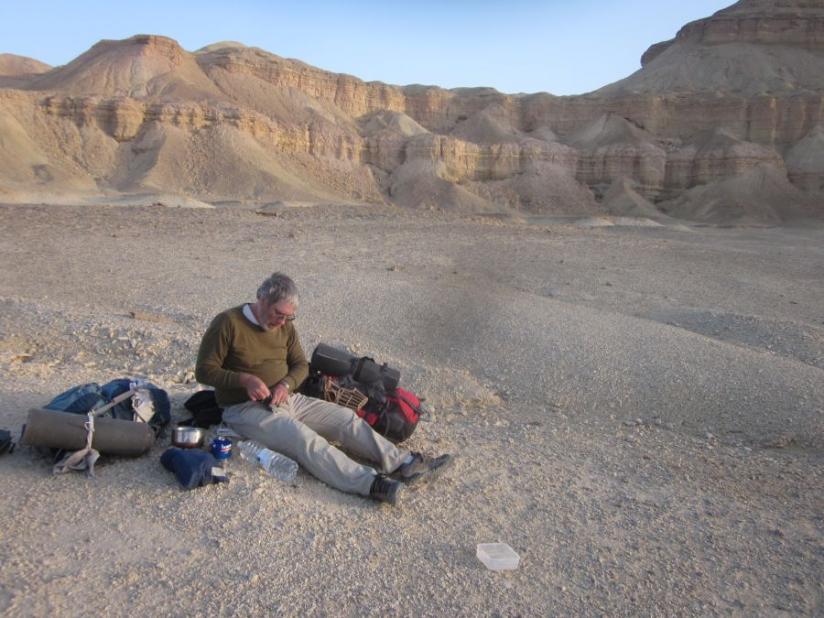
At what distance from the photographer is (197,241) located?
638 inches

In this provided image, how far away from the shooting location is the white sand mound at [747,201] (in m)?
50.0

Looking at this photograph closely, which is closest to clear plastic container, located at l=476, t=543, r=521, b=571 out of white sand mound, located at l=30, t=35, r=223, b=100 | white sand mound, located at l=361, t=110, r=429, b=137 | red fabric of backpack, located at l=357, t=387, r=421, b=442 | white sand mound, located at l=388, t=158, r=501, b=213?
red fabric of backpack, located at l=357, t=387, r=421, b=442

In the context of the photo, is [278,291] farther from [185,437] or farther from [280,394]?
[185,437]

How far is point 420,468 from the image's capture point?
450cm

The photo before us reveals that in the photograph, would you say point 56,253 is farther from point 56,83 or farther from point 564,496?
point 56,83

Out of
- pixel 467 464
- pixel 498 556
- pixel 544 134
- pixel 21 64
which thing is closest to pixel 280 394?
pixel 467 464

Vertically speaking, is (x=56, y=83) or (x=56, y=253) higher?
(x=56, y=83)

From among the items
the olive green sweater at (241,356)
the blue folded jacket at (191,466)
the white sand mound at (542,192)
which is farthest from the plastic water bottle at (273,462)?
the white sand mound at (542,192)

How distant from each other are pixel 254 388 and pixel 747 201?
54405 millimetres

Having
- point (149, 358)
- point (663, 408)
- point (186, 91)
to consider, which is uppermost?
point (186, 91)

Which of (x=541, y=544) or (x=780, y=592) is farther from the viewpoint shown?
(x=541, y=544)

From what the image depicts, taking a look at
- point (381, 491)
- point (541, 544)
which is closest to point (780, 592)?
point (541, 544)

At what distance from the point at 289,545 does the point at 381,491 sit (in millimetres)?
704

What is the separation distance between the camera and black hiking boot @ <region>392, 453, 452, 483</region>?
4438mm
